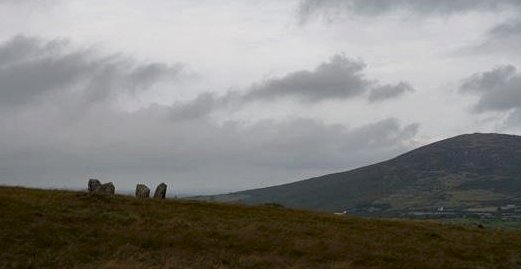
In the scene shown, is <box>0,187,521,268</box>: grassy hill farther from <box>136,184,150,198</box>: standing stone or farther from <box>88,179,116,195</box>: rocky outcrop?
<box>136,184,150,198</box>: standing stone

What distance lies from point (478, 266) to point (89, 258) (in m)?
24.7

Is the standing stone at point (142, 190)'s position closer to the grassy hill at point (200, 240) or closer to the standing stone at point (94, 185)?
the standing stone at point (94, 185)

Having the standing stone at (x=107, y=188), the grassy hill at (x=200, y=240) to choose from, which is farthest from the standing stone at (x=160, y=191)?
the grassy hill at (x=200, y=240)

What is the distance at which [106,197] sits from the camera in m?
52.5

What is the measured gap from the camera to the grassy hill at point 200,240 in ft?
107

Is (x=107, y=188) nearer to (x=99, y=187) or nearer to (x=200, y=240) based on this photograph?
(x=99, y=187)

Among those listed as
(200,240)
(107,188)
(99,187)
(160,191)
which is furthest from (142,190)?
(200,240)

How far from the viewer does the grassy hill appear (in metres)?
32.6

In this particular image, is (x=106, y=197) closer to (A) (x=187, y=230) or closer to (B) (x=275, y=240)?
(A) (x=187, y=230)

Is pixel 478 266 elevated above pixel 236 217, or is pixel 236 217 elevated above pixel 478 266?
pixel 236 217

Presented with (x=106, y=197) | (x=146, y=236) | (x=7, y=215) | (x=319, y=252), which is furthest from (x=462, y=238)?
(x=7, y=215)

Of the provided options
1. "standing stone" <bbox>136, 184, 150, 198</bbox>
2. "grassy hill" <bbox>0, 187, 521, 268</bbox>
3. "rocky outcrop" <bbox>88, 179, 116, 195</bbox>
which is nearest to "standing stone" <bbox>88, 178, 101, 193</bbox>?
"rocky outcrop" <bbox>88, 179, 116, 195</bbox>

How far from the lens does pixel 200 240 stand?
126 ft

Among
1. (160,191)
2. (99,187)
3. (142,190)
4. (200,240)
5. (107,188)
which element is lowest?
(200,240)
